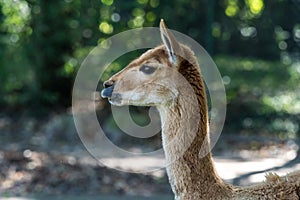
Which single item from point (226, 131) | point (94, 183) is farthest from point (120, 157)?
point (226, 131)

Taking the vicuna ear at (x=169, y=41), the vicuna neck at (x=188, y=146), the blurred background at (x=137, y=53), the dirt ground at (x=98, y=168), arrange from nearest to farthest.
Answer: the vicuna ear at (x=169, y=41), the vicuna neck at (x=188, y=146), the dirt ground at (x=98, y=168), the blurred background at (x=137, y=53)

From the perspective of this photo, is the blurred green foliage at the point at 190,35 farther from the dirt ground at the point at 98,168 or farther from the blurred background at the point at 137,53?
the dirt ground at the point at 98,168

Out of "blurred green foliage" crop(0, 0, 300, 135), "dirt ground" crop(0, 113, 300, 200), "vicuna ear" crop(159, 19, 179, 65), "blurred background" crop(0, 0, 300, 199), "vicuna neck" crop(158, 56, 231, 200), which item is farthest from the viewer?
"blurred green foliage" crop(0, 0, 300, 135)

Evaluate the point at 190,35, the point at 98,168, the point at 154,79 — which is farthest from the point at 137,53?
the point at 154,79

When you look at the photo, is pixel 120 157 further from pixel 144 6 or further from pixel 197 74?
pixel 197 74

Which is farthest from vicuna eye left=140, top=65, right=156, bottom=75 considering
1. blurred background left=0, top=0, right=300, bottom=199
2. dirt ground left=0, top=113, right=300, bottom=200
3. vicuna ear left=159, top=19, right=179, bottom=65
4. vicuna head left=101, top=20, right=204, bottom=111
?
blurred background left=0, top=0, right=300, bottom=199

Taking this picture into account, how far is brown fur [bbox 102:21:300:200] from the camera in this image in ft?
11.3

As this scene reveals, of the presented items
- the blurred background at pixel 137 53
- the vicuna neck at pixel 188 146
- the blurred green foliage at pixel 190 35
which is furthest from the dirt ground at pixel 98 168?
the vicuna neck at pixel 188 146

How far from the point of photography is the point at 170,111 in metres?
3.46

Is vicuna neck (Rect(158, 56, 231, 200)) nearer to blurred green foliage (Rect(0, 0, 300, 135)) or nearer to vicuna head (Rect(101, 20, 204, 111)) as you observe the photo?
vicuna head (Rect(101, 20, 204, 111))

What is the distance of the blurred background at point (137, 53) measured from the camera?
32.1 ft

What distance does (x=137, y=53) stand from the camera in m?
9.24

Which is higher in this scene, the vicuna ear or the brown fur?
the vicuna ear

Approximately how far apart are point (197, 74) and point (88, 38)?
22.7 feet
